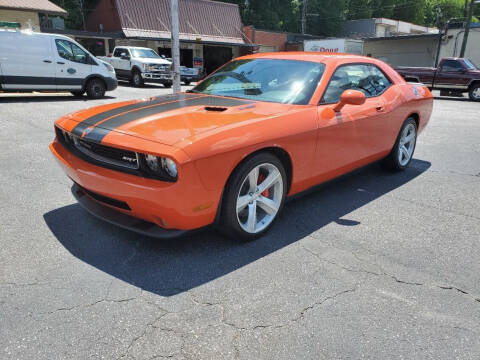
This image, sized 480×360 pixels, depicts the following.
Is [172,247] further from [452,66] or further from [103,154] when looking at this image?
[452,66]

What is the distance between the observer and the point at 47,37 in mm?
11625

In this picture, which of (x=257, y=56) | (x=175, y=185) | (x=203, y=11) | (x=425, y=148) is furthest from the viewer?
(x=203, y=11)

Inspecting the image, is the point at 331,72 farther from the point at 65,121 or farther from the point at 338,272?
the point at 65,121

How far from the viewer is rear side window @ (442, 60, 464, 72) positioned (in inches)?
677

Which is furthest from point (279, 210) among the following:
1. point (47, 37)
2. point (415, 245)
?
point (47, 37)

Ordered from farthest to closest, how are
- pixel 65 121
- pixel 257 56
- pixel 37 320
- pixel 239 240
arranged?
pixel 257 56 → pixel 65 121 → pixel 239 240 → pixel 37 320

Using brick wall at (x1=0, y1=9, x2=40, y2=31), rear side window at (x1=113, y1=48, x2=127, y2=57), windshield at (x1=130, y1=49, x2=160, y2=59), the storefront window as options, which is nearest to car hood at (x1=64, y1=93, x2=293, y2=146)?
windshield at (x1=130, y1=49, x2=160, y2=59)

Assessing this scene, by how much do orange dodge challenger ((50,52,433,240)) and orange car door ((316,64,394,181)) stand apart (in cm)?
1

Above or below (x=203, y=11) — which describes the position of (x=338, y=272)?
below

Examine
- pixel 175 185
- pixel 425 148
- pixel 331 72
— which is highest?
pixel 331 72

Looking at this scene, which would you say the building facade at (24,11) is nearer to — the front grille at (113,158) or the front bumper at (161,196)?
the front grille at (113,158)

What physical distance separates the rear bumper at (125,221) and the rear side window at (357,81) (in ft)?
6.21

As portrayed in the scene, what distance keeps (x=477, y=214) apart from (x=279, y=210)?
2.11 m

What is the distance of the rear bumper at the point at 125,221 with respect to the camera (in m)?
2.75
